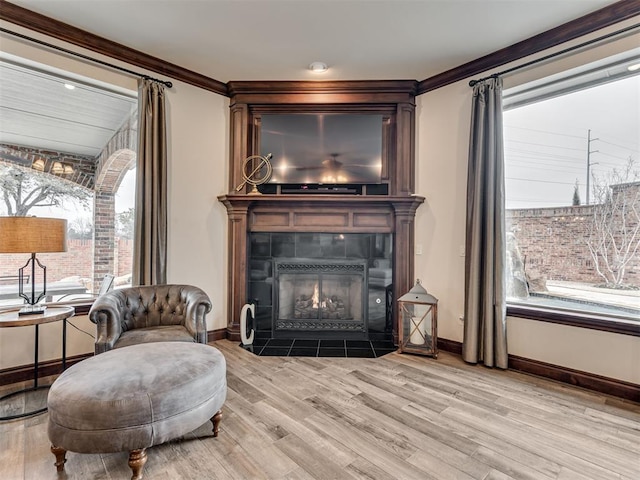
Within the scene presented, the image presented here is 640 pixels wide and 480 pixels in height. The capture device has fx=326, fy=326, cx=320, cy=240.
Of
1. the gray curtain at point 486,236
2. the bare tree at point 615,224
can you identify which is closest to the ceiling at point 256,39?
the gray curtain at point 486,236

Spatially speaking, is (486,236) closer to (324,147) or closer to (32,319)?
(324,147)

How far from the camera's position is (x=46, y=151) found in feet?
9.87

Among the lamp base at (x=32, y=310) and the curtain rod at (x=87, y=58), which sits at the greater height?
the curtain rod at (x=87, y=58)

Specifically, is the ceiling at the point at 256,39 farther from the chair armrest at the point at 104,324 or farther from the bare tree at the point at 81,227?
the chair armrest at the point at 104,324

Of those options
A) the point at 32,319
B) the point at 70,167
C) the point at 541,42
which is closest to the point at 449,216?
the point at 541,42

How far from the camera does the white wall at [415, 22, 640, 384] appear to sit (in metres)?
2.92

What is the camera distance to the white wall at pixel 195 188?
347 cm

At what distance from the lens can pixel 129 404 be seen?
154 centimetres

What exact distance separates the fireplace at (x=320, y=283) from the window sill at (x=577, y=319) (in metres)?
1.34

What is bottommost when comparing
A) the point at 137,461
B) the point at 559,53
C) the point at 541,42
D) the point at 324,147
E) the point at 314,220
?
the point at 137,461

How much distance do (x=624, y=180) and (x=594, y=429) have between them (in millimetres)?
1917

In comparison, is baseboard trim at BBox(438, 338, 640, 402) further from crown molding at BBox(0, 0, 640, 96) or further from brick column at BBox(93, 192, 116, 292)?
brick column at BBox(93, 192, 116, 292)

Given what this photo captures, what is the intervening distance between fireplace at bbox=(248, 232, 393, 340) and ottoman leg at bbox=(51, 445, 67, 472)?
7.66 feet

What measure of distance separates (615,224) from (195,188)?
3979 millimetres
